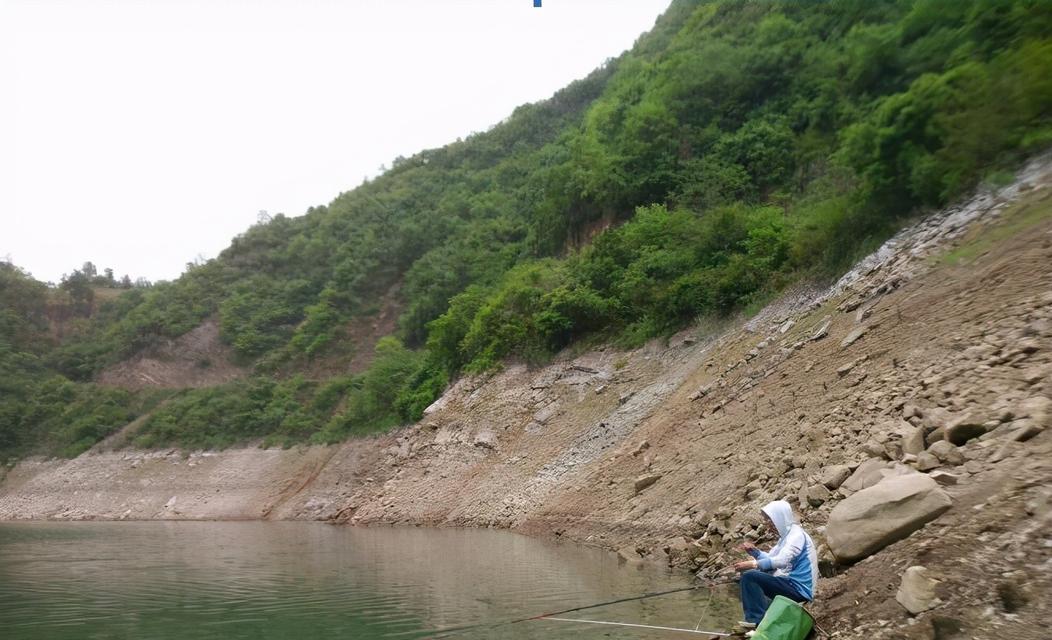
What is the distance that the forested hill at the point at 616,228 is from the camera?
55.9 feet

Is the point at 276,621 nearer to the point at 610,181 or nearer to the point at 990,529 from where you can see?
the point at 990,529

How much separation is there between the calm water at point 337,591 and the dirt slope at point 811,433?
194 cm

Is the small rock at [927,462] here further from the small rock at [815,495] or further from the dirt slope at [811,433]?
the small rock at [815,495]

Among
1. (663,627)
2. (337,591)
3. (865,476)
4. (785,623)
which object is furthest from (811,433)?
(337,591)

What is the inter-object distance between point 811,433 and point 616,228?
23.5m

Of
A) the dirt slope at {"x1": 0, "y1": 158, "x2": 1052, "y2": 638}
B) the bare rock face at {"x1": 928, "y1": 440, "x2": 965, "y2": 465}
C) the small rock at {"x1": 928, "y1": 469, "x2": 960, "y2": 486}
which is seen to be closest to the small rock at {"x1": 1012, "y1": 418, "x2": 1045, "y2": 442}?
the dirt slope at {"x1": 0, "y1": 158, "x2": 1052, "y2": 638}

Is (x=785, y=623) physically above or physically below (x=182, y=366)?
below

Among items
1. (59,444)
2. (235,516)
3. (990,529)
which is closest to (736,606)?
(990,529)

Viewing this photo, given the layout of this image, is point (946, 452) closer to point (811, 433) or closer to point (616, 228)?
point (811, 433)

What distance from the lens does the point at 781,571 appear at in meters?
6.95

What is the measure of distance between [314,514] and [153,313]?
4330 cm

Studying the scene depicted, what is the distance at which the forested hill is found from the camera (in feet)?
55.9

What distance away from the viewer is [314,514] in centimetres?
3331

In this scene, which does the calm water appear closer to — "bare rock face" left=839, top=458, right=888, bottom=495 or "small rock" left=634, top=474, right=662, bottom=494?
"small rock" left=634, top=474, right=662, bottom=494
